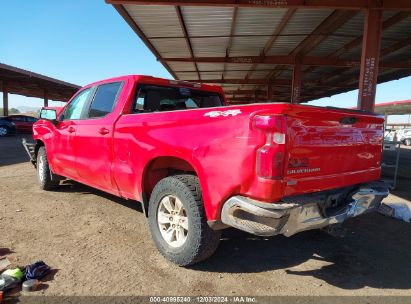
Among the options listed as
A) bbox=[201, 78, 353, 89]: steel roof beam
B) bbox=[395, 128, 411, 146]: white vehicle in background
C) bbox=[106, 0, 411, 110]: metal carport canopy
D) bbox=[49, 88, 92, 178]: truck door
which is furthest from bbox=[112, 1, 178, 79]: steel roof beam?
bbox=[395, 128, 411, 146]: white vehicle in background

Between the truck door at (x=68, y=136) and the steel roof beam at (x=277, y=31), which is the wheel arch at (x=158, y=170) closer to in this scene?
the truck door at (x=68, y=136)

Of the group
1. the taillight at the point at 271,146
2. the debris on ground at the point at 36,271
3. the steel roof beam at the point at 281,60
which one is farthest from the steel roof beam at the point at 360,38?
the debris on ground at the point at 36,271

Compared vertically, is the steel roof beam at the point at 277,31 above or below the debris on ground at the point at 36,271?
above

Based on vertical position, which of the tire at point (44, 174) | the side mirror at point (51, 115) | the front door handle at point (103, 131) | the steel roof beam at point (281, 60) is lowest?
the tire at point (44, 174)

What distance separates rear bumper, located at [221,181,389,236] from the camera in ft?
8.87

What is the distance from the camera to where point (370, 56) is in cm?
936

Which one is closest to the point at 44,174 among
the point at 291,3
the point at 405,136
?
the point at 291,3

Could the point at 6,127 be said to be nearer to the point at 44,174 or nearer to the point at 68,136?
the point at 44,174

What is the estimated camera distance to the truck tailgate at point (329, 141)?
2.79 meters

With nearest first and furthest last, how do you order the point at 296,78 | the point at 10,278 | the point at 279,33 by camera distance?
1. the point at 10,278
2. the point at 279,33
3. the point at 296,78

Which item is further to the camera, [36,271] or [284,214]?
[36,271]

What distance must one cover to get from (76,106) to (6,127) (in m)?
22.9

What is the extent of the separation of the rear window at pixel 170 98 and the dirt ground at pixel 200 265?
1.66m

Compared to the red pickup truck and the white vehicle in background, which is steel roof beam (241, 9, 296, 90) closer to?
the red pickup truck
